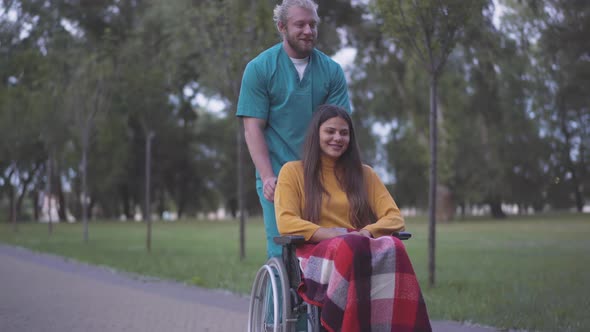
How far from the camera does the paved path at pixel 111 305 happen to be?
6.23 metres

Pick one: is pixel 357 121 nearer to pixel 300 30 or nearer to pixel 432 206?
pixel 432 206

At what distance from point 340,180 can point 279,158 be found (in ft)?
1.83

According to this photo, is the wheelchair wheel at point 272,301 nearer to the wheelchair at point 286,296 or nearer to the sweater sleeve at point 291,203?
the wheelchair at point 286,296

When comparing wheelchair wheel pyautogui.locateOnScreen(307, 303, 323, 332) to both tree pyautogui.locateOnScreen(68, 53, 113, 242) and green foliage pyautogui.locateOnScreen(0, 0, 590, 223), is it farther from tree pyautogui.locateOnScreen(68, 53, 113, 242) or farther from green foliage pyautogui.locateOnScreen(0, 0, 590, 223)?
tree pyautogui.locateOnScreen(68, 53, 113, 242)

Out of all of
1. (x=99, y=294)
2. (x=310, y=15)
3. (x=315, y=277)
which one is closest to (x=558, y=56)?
(x=99, y=294)

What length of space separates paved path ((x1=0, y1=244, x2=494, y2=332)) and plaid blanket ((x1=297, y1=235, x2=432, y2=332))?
288cm

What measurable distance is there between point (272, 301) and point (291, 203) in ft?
1.91

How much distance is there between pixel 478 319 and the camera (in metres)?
6.38

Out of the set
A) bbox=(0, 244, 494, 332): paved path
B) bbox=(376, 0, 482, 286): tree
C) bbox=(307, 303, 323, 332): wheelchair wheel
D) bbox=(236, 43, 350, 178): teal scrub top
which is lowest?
bbox=(0, 244, 494, 332): paved path

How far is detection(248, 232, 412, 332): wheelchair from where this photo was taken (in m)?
3.59

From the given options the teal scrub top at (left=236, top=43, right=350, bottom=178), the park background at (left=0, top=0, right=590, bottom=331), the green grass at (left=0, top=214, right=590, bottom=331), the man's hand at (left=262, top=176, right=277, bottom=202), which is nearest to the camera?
the man's hand at (left=262, top=176, right=277, bottom=202)

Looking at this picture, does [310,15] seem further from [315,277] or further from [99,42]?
[99,42]

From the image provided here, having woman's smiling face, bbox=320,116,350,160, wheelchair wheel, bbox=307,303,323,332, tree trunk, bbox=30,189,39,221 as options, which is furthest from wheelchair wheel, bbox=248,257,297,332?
tree trunk, bbox=30,189,39,221

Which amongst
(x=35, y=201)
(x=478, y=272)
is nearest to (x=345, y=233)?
(x=478, y=272)
